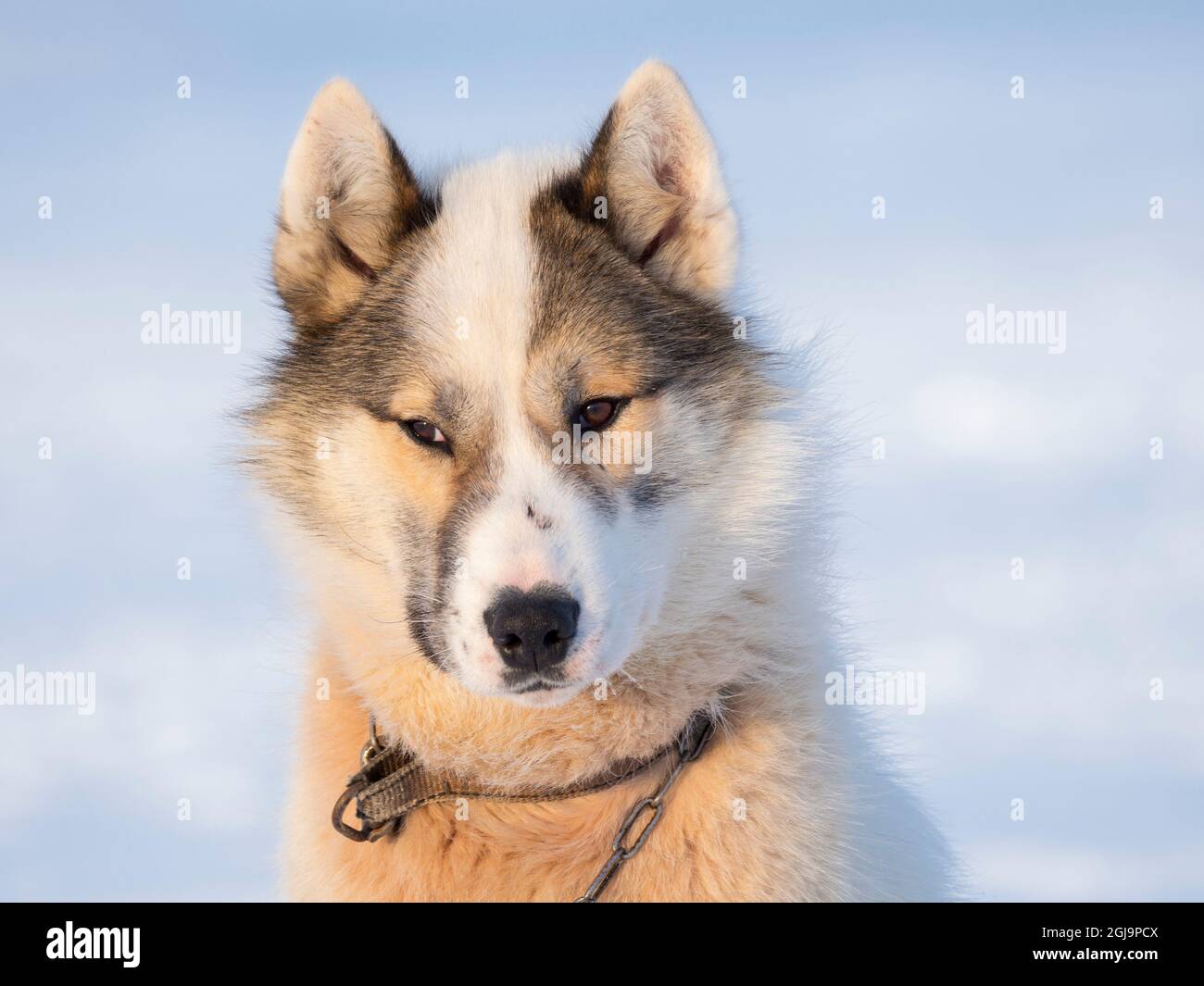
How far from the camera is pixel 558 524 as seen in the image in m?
4.39

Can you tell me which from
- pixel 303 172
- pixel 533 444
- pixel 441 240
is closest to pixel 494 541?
pixel 533 444

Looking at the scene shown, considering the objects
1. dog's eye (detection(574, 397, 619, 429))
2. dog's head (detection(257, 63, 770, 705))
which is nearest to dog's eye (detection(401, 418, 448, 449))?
dog's head (detection(257, 63, 770, 705))

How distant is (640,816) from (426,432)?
1515 millimetres

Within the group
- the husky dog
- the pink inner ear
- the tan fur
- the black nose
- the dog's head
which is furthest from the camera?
the pink inner ear

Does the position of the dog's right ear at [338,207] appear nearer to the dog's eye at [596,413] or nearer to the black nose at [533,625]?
the dog's eye at [596,413]

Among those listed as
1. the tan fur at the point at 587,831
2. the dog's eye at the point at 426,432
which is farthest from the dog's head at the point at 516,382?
the tan fur at the point at 587,831

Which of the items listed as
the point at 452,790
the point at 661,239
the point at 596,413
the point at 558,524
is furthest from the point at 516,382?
the point at 452,790

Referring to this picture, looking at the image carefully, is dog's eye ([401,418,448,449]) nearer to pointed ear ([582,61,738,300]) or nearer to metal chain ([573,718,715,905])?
pointed ear ([582,61,738,300])

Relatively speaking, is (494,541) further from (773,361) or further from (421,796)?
(773,361)

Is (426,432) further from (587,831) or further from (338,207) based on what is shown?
(587,831)

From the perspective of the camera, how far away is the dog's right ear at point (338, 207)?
16.7ft

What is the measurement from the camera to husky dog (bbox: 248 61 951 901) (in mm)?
4566

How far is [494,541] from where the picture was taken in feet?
14.2

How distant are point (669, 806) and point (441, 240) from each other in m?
2.23
